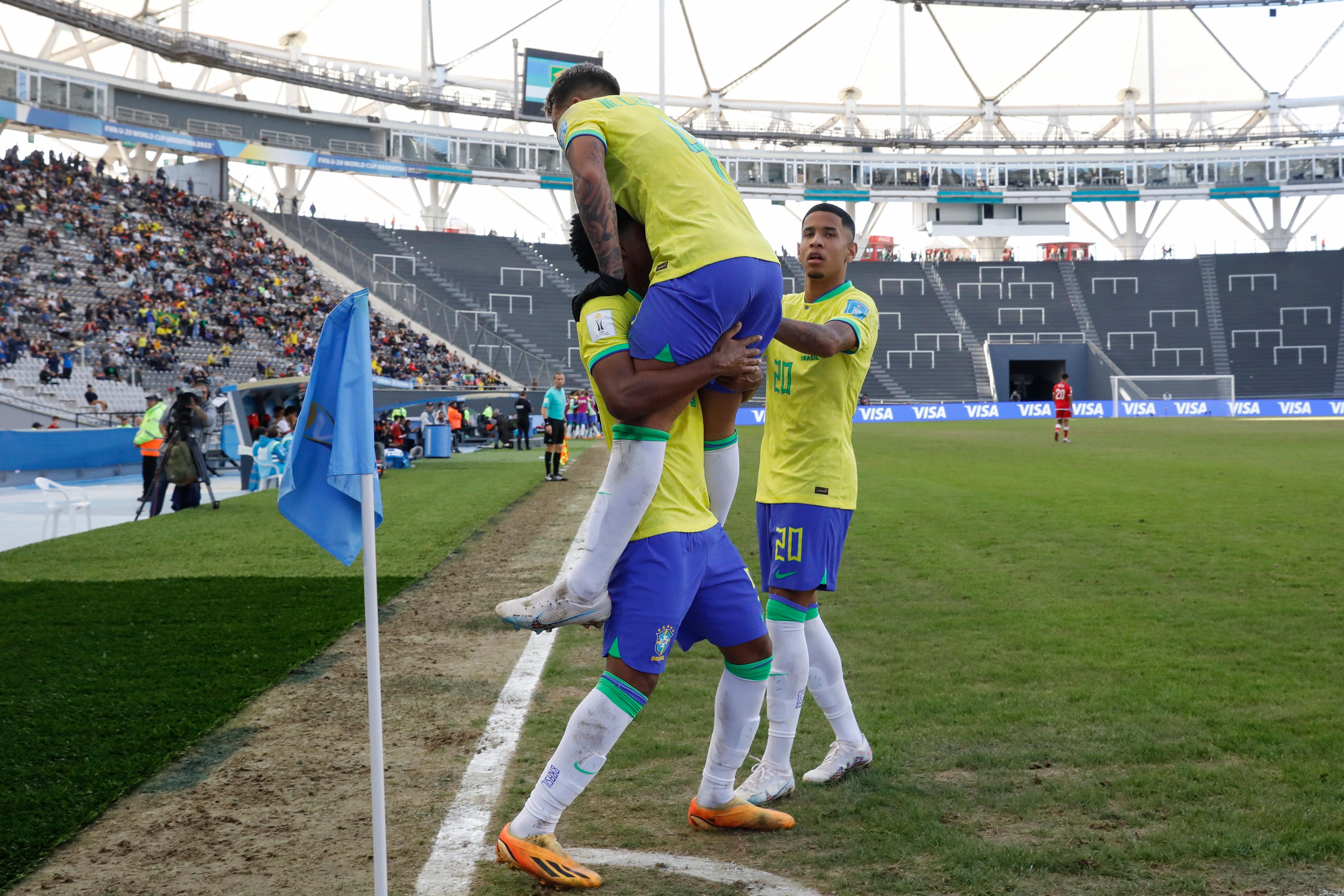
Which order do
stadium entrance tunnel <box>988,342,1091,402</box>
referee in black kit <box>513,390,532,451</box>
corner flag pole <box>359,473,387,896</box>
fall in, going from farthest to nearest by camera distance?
stadium entrance tunnel <box>988,342,1091,402</box>, referee in black kit <box>513,390,532,451</box>, corner flag pole <box>359,473,387,896</box>

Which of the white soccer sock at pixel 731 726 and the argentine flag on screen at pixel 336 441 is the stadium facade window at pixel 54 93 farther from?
the white soccer sock at pixel 731 726

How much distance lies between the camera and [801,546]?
396 cm

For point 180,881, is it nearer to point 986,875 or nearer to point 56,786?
point 56,786

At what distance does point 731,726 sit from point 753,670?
21cm

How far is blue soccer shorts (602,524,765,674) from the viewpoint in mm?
3055

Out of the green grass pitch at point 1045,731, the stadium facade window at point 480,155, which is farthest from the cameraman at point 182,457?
the stadium facade window at point 480,155

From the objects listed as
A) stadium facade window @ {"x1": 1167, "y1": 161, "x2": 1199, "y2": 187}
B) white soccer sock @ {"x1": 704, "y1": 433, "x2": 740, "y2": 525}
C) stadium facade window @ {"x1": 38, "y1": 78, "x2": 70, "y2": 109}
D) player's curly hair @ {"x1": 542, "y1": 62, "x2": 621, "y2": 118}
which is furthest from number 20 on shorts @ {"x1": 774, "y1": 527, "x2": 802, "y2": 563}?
stadium facade window @ {"x1": 1167, "y1": 161, "x2": 1199, "y2": 187}

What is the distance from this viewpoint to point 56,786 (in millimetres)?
3918

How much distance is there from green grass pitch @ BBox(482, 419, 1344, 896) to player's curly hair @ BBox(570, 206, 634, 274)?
1.83m

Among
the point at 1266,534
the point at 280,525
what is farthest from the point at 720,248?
the point at 280,525

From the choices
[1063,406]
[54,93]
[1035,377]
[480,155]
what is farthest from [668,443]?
[1035,377]

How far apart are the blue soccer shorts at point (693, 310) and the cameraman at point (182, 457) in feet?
41.2

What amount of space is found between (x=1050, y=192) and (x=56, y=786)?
6975cm

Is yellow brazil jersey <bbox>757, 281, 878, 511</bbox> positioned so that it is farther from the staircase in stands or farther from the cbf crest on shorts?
the staircase in stands
